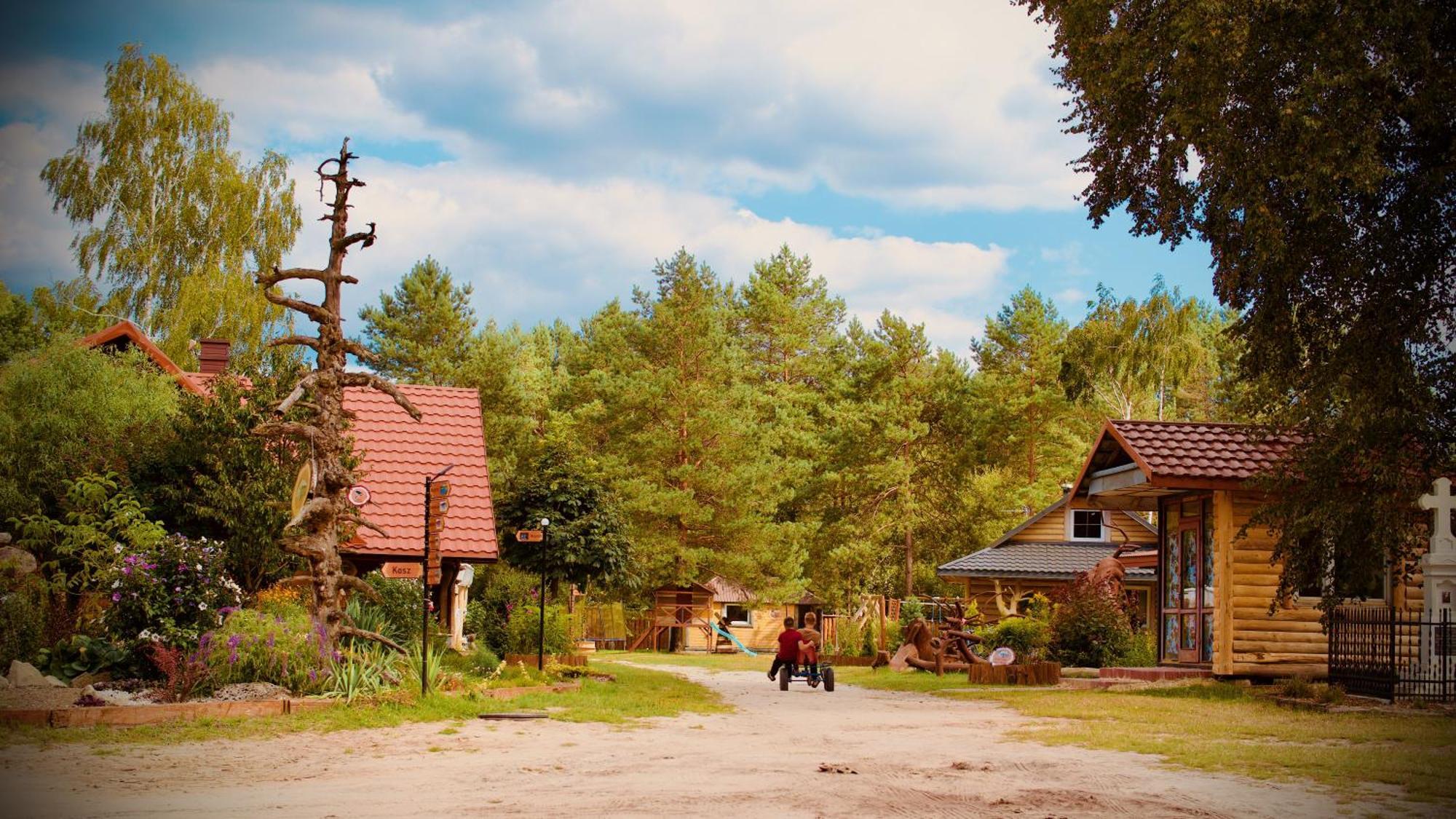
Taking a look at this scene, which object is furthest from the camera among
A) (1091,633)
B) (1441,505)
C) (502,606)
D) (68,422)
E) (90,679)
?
(1091,633)

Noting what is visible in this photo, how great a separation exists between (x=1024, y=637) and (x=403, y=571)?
12.0 m

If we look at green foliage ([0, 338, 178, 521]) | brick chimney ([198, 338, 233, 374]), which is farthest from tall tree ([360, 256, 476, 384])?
green foliage ([0, 338, 178, 521])

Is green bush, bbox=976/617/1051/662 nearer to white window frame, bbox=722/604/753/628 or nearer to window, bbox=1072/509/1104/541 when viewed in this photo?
window, bbox=1072/509/1104/541

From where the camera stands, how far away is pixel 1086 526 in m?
40.5

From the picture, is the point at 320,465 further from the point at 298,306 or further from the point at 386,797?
the point at 386,797

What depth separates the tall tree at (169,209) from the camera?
1378 inches

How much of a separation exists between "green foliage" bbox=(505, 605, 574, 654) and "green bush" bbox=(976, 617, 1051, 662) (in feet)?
28.6

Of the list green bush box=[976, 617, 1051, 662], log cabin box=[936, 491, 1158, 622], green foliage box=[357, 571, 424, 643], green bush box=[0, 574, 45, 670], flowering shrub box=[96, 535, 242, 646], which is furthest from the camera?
log cabin box=[936, 491, 1158, 622]

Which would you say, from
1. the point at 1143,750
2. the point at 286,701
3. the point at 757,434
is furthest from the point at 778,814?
the point at 757,434

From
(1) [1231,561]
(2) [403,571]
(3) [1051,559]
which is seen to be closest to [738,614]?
(3) [1051,559]

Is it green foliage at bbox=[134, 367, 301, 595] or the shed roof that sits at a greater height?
green foliage at bbox=[134, 367, 301, 595]

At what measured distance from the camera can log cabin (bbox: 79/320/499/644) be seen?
20.5 meters

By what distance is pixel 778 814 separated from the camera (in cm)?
827

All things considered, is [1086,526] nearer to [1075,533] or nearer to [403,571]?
[1075,533]
